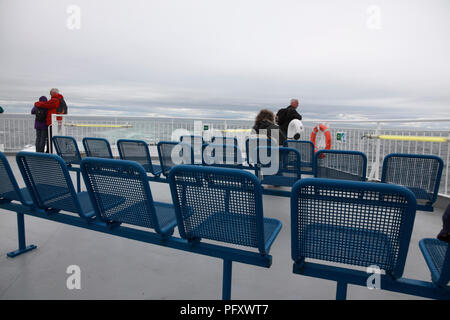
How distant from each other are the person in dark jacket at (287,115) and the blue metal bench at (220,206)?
170 inches

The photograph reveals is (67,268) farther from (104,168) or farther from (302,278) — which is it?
(302,278)

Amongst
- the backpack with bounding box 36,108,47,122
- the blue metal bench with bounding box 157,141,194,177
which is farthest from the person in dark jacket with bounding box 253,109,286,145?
the backpack with bounding box 36,108,47,122

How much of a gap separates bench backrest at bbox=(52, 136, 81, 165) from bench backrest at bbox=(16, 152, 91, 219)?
79.5 inches

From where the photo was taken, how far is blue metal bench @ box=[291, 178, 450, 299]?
45.3 inches

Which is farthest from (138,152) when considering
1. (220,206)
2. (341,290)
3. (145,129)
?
(145,129)

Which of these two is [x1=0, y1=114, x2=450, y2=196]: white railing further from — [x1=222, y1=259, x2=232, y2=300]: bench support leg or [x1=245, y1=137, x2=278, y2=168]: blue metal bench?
[x1=222, y1=259, x2=232, y2=300]: bench support leg

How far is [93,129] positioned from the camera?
8.11 metres

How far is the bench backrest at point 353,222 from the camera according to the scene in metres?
1.14

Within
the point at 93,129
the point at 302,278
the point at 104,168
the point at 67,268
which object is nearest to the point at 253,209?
the point at 104,168

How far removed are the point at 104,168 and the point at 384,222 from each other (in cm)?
147

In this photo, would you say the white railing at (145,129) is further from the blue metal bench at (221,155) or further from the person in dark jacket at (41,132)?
the blue metal bench at (221,155)

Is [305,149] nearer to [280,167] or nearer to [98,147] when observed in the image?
[280,167]

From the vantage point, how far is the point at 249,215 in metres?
1.48

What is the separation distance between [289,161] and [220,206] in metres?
1.82
